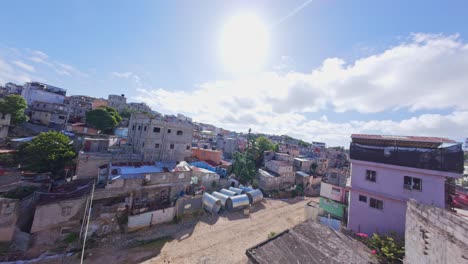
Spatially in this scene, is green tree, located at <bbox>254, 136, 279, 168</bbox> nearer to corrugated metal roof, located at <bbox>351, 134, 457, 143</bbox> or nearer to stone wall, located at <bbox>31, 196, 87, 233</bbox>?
corrugated metal roof, located at <bbox>351, 134, 457, 143</bbox>

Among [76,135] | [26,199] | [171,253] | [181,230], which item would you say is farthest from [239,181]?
[76,135]

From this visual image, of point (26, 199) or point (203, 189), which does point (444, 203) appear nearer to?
point (203, 189)

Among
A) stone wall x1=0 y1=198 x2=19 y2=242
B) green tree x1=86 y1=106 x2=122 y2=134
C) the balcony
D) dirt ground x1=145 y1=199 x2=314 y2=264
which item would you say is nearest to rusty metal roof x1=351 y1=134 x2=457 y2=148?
the balcony

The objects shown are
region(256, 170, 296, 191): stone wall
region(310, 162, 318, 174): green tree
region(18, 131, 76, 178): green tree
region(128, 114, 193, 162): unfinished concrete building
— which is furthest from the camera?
region(310, 162, 318, 174): green tree

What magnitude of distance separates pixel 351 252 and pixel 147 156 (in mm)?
23440

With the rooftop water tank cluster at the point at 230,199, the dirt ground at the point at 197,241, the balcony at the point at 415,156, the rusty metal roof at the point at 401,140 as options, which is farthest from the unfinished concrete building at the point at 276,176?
the rusty metal roof at the point at 401,140

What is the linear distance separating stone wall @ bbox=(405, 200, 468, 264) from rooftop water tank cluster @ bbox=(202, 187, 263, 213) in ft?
49.9

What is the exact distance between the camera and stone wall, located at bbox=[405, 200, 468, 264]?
6355 millimetres

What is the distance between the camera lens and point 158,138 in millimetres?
24484

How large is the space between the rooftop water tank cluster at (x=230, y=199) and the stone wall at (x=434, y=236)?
599 inches

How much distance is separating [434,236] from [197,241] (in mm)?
15174

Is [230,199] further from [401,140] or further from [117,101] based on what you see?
[117,101]

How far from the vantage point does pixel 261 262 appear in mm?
6703

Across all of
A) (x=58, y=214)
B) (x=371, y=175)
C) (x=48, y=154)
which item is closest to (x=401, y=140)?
(x=371, y=175)
